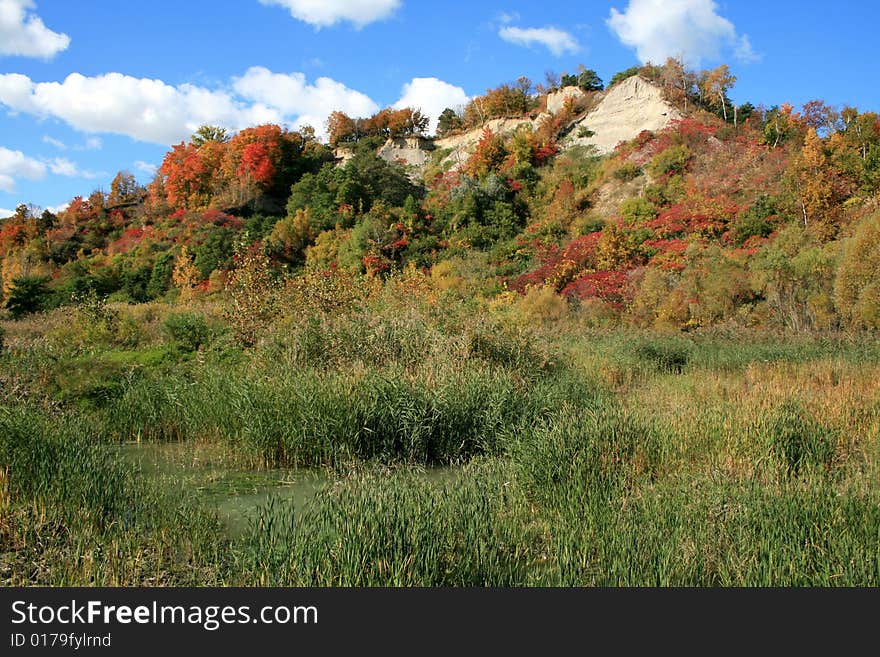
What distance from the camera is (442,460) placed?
8.75 m

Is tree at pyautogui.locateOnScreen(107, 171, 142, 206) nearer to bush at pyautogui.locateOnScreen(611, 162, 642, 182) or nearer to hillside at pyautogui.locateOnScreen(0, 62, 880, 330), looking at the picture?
hillside at pyautogui.locateOnScreen(0, 62, 880, 330)

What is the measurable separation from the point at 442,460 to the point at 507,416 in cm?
115

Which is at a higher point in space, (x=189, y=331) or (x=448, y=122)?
(x=448, y=122)

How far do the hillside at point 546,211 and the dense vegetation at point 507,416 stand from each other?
0.76 feet

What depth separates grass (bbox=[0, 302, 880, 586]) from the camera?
433 cm

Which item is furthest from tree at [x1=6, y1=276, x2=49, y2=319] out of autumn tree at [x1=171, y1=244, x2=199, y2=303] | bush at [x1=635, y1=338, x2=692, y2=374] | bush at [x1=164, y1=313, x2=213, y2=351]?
bush at [x1=635, y1=338, x2=692, y2=374]

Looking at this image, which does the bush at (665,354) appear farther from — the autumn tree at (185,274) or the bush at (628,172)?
the autumn tree at (185,274)

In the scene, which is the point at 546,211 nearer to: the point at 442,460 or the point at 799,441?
the point at 442,460

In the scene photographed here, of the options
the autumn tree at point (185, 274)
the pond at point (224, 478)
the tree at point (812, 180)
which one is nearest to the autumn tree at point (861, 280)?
the tree at point (812, 180)

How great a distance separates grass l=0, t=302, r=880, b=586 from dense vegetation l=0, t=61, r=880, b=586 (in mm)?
35

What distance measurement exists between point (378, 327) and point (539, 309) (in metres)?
15.4

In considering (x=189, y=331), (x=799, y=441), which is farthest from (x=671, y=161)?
(x=799, y=441)

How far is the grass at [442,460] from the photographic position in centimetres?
433

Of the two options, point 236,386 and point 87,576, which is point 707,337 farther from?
point 87,576
